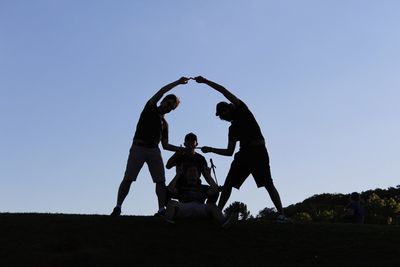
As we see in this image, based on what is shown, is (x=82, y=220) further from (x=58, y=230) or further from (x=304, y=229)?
(x=304, y=229)

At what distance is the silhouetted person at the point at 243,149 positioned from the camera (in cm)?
1233

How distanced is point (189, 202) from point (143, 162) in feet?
4.26

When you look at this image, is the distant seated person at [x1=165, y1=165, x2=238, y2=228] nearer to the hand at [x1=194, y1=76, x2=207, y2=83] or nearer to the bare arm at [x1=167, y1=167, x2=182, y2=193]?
the bare arm at [x1=167, y1=167, x2=182, y2=193]

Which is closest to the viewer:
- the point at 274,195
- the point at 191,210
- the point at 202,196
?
the point at 191,210

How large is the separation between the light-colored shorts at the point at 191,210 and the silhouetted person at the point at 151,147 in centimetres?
85

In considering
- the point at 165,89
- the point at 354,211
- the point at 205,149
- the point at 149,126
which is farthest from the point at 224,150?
the point at 354,211

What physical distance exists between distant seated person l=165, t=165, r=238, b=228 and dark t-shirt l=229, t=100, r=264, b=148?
1.05 metres

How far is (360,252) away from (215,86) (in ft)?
13.6

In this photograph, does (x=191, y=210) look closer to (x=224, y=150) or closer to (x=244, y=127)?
(x=224, y=150)

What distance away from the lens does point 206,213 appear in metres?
12.3

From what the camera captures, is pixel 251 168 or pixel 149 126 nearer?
pixel 251 168

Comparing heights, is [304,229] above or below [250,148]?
below

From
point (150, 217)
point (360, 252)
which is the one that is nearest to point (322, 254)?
point (360, 252)

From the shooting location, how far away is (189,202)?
12359mm
